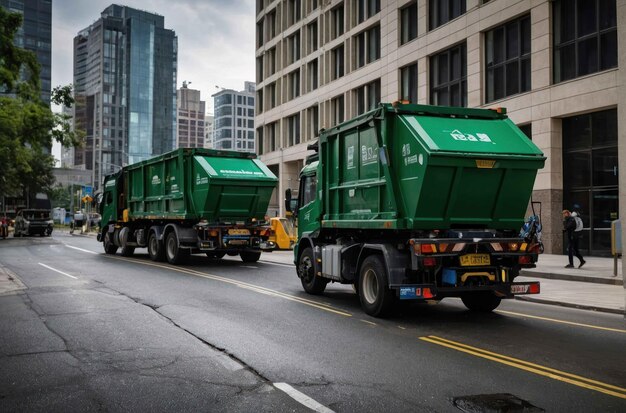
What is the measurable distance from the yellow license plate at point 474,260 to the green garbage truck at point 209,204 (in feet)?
31.3

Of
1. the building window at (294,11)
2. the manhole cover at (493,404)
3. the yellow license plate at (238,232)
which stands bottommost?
the manhole cover at (493,404)

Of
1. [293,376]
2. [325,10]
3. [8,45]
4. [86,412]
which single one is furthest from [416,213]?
[325,10]

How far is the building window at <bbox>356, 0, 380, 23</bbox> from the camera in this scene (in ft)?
121

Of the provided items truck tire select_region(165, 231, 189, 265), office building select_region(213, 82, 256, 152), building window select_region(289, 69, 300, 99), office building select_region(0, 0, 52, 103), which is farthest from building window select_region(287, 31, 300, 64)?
office building select_region(0, 0, 52, 103)

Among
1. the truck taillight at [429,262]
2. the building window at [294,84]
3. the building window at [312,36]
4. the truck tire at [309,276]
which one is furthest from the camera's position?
the building window at [294,84]

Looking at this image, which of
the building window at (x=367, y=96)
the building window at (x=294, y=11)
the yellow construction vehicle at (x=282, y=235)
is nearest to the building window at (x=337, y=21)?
the building window at (x=367, y=96)

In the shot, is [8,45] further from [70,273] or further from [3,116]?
[70,273]

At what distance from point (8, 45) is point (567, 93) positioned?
24675 millimetres

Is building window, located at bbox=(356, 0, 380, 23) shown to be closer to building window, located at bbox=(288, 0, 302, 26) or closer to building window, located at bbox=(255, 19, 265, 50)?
building window, located at bbox=(288, 0, 302, 26)

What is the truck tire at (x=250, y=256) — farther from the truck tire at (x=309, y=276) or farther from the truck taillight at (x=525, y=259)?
the truck taillight at (x=525, y=259)

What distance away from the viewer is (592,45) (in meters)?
22.5

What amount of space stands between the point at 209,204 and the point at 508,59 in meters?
15.9

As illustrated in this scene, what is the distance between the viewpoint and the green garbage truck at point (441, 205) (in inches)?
341

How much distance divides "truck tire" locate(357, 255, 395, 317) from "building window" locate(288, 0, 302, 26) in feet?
133
